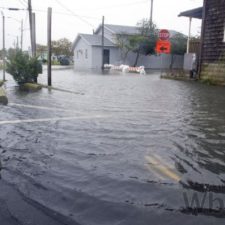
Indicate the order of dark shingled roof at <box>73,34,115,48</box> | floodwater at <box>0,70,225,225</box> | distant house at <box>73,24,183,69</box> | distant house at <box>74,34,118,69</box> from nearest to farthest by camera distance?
1. floodwater at <box>0,70,225,225</box>
2. distant house at <box>73,24,183,69</box>
3. dark shingled roof at <box>73,34,115,48</box>
4. distant house at <box>74,34,118,69</box>

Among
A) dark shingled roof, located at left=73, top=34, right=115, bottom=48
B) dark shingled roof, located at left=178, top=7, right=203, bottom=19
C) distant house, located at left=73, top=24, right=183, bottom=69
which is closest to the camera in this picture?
dark shingled roof, located at left=178, top=7, right=203, bottom=19

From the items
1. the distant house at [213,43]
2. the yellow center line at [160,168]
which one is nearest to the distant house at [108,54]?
the distant house at [213,43]

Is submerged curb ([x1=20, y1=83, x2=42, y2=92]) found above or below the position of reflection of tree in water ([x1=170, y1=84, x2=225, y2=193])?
below

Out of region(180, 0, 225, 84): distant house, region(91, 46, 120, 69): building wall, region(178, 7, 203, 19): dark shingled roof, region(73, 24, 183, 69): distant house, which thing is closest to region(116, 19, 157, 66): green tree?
region(73, 24, 183, 69): distant house

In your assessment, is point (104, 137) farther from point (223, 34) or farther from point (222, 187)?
point (223, 34)

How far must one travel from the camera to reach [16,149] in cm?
652

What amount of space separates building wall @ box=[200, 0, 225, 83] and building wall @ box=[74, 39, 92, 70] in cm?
2950

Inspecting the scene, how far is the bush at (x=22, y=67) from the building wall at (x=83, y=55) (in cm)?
3031

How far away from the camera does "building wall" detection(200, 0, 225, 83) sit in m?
20.3

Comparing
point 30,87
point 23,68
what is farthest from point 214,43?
point 23,68

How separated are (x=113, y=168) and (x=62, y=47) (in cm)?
8034

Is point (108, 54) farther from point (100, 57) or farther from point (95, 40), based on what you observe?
point (95, 40)

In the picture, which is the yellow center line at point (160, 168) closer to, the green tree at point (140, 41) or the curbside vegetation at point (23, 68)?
the curbside vegetation at point (23, 68)

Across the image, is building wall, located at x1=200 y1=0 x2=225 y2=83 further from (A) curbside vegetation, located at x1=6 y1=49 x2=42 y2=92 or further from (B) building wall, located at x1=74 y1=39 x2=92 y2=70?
(B) building wall, located at x1=74 y1=39 x2=92 y2=70
